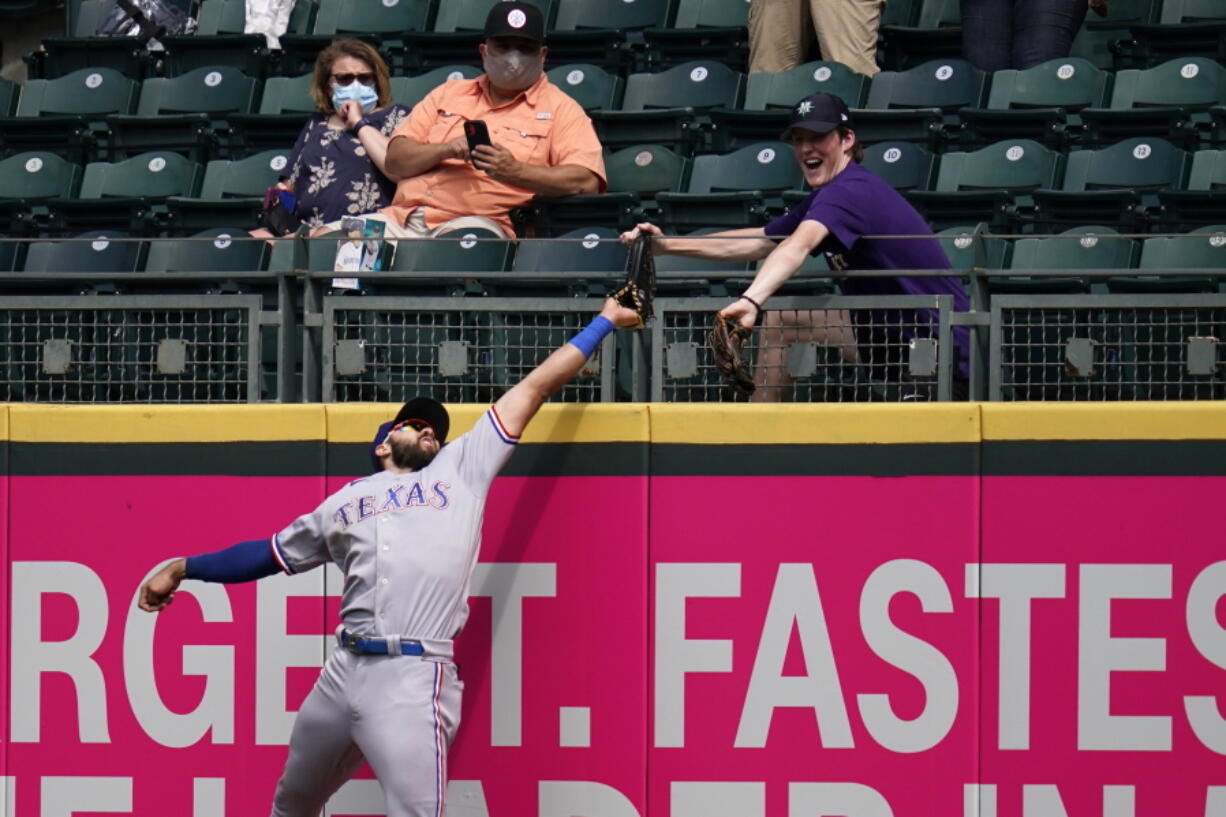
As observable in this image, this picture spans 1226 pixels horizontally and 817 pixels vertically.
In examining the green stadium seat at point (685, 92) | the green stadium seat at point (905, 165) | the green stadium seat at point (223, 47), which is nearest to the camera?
the green stadium seat at point (905, 165)

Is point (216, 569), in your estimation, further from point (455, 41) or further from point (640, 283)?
point (455, 41)

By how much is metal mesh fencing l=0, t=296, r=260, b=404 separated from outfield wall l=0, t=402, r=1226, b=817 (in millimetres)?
139

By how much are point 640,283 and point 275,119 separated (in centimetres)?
364

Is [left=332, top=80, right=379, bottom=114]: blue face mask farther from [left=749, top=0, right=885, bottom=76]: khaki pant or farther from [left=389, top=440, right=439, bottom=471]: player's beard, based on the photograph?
[left=389, top=440, right=439, bottom=471]: player's beard

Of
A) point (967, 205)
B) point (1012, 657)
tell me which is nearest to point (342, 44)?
Answer: point (967, 205)

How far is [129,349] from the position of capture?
543 centimetres

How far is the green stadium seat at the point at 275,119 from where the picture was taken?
8047 millimetres

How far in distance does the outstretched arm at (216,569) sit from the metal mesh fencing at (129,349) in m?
0.68

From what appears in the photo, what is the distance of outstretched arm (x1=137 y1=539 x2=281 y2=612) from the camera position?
4.76 metres

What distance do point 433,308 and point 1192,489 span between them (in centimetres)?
224

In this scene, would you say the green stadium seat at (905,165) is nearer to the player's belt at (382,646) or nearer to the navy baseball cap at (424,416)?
the navy baseball cap at (424,416)

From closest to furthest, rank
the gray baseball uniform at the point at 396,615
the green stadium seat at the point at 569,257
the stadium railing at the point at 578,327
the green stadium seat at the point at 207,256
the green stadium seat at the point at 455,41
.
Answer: the gray baseball uniform at the point at 396,615 → the stadium railing at the point at 578,327 → the green stadium seat at the point at 569,257 → the green stadium seat at the point at 207,256 → the green stadium seat at the point at 455,41

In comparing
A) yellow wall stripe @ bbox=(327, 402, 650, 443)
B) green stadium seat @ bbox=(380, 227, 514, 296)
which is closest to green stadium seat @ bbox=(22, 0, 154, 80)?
green stadium seat @ bbox=(380, 227, 514, 296)

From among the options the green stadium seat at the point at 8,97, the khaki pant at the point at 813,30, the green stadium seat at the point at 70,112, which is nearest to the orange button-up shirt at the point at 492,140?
the khaki pant at the point at 813,30
